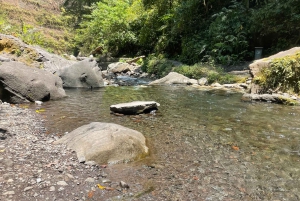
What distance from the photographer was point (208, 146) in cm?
506

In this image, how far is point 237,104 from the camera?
8734mm

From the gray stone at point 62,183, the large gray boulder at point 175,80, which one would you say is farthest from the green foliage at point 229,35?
the gray stone at point 62,183

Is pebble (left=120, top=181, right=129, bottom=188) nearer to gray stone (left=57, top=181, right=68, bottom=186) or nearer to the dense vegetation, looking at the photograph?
gray stone (left=57, top=181, right=68, bottom=186)

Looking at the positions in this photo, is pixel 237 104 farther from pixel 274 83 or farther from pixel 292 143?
pixel 292 143

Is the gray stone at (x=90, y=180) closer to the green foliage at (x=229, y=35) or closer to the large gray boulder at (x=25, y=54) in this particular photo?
the large gray boulder at (x=25, y=54)

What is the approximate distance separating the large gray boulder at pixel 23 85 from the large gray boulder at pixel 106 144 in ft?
14.2

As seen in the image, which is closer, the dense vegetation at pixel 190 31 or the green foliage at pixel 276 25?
the green foliage at pixel 276 25

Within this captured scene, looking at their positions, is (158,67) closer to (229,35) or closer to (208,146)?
(229,35)

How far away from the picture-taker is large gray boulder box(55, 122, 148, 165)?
424cm

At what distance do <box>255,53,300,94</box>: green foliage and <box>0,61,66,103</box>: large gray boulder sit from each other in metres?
7.15

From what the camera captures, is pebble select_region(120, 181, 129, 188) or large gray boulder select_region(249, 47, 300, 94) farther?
large gray boulder select_region(249, 47, 300, 94)

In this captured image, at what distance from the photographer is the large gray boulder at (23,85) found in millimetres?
8398

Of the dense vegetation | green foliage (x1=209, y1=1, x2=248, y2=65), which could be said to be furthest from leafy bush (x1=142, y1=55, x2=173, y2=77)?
green foliage (x1=209, y1=1, x2=248, y2=65)

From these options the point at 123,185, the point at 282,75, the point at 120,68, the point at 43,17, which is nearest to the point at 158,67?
the point at 120,68
